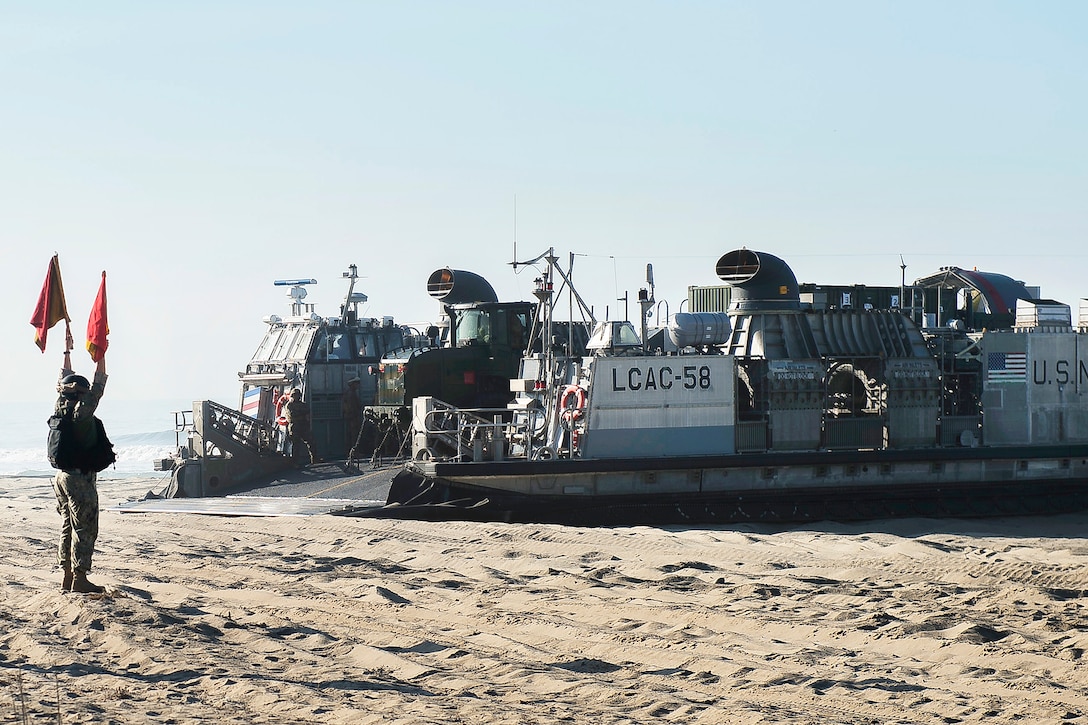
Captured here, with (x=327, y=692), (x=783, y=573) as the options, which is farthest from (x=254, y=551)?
(x=327, y=692)

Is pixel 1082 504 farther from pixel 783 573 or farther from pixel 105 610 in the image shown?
pixel 105 610

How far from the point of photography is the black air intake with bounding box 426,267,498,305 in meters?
22.6

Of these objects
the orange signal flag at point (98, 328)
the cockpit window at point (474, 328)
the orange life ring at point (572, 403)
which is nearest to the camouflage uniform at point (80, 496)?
the orange signal flag at point (98, 328)

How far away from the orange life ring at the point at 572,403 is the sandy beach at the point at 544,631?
256 cm

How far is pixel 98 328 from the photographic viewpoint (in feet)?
35.7

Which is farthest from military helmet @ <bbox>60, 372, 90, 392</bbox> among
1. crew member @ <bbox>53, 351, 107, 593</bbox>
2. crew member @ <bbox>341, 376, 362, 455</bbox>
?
crew member @ <bbox>341, 376, 362, 455</bbox>

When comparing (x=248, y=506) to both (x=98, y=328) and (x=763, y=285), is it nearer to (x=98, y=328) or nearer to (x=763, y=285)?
(x=98, y=328)

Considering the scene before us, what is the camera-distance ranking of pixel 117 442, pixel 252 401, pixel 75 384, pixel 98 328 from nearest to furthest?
pixel 75 384 < pixel 98 328 < pixel 252 401 < pixel 117 442

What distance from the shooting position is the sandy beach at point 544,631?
6.56 m

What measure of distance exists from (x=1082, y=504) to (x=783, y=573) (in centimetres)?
868

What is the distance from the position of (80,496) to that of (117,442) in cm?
6632

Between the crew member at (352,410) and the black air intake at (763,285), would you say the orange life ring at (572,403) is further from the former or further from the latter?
the crew member at (352,410)

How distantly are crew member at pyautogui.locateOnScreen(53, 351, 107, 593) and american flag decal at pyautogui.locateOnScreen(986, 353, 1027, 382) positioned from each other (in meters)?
12.5

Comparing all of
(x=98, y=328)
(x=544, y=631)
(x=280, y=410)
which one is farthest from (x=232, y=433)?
(x=544, y=631)
